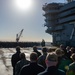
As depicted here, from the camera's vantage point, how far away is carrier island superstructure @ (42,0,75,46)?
76.5 m

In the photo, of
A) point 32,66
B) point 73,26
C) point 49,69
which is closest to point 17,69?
point 32,66

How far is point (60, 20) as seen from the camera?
86.6 m

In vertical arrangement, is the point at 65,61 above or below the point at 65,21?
below

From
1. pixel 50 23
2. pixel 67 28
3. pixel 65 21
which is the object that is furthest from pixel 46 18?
pixel 67 28

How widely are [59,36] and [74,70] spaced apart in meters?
78.7

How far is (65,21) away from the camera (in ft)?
273

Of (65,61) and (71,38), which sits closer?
(65,61)

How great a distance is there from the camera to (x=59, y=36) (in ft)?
274

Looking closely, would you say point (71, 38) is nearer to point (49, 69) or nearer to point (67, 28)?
point (67, 28)

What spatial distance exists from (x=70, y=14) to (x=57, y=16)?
8889 millimetres

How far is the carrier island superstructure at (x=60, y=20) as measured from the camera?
76.5 m

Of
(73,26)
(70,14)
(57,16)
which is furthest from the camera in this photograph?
(57,16)

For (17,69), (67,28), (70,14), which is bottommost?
(17,69)

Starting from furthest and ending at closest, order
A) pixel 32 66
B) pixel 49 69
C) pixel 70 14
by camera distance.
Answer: pixel 70 14 < pixel 32 66 < pixel 49 69
